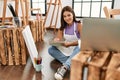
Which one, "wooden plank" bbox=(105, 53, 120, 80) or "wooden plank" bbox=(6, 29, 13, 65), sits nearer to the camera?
"wooden plank" bbox=(105, 53, 120, 80)

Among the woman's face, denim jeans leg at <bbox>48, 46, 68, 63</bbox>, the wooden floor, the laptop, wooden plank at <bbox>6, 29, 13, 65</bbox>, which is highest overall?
the woman's face

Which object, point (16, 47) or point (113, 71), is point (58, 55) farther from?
point (113, 71)

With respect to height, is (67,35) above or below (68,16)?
below

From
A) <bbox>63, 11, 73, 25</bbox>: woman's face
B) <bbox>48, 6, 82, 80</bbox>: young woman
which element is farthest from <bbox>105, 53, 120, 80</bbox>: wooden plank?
<bbox>63, 11, 73, 25</bbox>: woman's face

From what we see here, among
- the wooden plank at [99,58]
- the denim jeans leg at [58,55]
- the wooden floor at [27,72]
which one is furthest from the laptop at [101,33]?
the denim jeans leg at [58,55]

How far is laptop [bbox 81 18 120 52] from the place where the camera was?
0.87 meters

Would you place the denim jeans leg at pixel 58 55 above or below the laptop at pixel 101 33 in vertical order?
below

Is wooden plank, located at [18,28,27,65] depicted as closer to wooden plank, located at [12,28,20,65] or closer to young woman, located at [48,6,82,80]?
wooden plank, located at [12,28,20,65]

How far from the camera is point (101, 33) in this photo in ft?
2.94

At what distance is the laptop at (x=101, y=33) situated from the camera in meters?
0.87

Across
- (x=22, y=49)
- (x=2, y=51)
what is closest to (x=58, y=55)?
(x=22, y=49)

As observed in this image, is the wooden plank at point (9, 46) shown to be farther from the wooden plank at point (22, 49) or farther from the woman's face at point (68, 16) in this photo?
the woman's face at point (68, 16)

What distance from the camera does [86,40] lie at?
0.93 meters

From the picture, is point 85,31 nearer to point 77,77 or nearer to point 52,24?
point 77,77
